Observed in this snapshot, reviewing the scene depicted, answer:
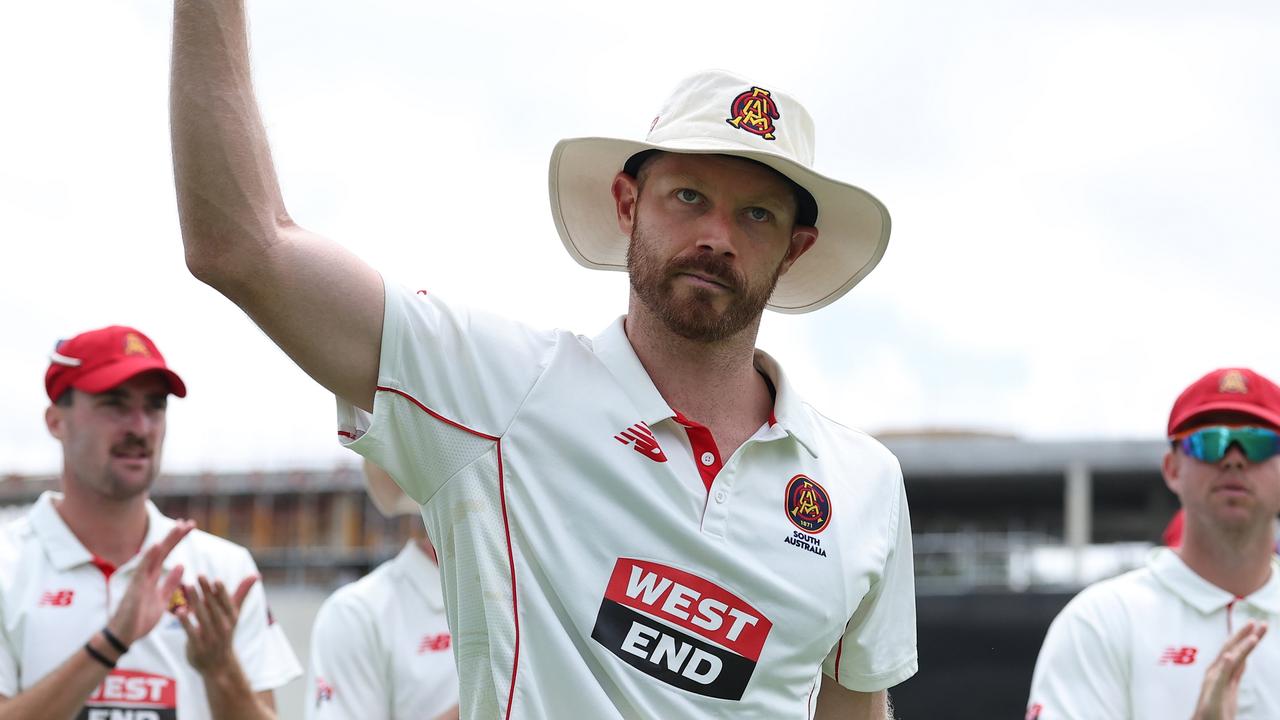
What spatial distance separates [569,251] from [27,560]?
96.4 inches

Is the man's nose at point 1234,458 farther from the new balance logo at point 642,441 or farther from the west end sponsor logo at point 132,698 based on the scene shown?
the west end sponsor logo at point 132,698

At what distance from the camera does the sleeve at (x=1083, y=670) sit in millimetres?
4766

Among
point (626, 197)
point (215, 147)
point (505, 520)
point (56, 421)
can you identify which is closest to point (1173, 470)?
point (626, 197)

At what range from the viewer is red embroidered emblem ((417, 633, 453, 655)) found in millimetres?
5245

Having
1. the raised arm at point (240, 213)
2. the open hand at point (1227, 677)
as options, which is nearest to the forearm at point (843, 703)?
the raised arm at point (240, 213)

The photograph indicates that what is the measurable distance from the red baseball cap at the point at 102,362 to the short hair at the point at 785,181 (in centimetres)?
242

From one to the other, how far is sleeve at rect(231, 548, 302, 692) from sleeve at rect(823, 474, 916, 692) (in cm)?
255

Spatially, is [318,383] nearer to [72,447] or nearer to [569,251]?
[569,251]

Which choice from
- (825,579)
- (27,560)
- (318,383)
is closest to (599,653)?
(825,579)

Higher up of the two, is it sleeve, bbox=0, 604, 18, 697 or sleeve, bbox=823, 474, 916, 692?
sleeve, bbox=823, 474, 916, 692

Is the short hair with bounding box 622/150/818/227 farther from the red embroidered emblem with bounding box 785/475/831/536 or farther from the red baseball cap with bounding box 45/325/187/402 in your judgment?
the red baseball cap with bounding box 45/325/187/402

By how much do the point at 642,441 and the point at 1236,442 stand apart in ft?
9.85

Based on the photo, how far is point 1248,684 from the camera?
475cm

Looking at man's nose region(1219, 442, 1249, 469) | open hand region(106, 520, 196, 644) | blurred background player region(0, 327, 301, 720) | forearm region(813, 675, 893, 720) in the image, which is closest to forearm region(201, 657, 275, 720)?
blurred background player region(0, 327, 301, 720)
